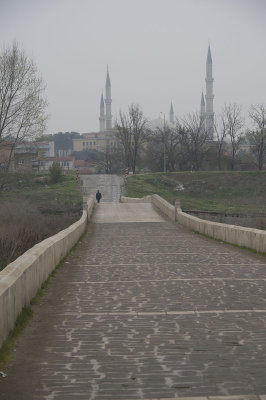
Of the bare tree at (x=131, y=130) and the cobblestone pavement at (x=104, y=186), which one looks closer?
the cobblestone pavement at (x=104, y=186)

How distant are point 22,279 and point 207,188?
223ft

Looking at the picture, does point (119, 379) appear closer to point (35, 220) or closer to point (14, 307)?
point (14, 307)

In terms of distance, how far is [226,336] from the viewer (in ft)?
22.2

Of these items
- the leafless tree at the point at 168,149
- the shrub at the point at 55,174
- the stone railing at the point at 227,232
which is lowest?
the stone railing at the point at 227,232

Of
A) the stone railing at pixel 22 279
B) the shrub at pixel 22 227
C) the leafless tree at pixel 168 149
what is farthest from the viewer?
the leafless tree at pixel 168 149

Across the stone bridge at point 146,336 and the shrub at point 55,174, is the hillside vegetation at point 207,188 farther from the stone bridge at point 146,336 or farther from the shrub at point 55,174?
the stone bridge at point 146,336

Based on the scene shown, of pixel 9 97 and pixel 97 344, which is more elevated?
pixel 9 97

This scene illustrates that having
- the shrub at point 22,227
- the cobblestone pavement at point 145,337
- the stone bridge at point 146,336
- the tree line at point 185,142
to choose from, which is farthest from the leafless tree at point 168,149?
the cobblestone pavement at point 145,337

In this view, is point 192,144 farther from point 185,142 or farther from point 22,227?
point 22,227

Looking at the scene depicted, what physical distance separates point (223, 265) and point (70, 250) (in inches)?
239

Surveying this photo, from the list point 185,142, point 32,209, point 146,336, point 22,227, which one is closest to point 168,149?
point 185,142

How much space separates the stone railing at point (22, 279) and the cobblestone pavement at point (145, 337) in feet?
0.93

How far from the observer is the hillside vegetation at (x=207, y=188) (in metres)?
65.6

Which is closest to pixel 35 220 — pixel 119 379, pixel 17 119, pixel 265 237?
pixel 17 119
